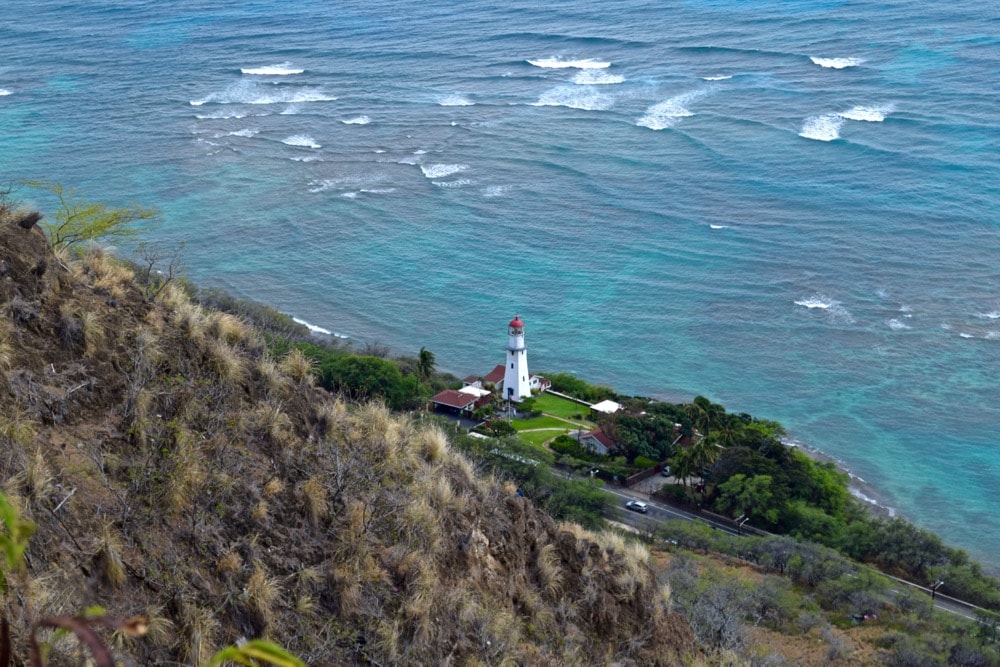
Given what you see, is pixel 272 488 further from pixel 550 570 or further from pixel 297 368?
pixel 550 570

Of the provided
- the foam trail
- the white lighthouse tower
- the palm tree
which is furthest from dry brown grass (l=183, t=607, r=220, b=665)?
the foam trail

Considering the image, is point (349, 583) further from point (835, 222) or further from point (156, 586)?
point (835, 222)

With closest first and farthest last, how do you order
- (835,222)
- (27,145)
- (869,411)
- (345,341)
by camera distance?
(869,411) → (345,341) → (835,222) → (27,145)

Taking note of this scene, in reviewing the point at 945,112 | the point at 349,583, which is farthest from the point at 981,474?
the point at 945,112

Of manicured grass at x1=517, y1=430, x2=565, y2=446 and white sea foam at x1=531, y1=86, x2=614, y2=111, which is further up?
white sea foam at x1=531, y1=86, x2=614, y2=111

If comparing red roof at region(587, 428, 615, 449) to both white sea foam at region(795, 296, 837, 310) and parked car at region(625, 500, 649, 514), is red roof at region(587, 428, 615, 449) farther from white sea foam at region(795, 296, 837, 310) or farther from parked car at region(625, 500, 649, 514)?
white sea foam at region(795, 296, 837, 310)

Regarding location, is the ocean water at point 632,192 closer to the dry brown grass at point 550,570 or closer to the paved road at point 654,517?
the paved road at point 654,517

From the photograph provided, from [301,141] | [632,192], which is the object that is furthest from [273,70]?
[632,192]
